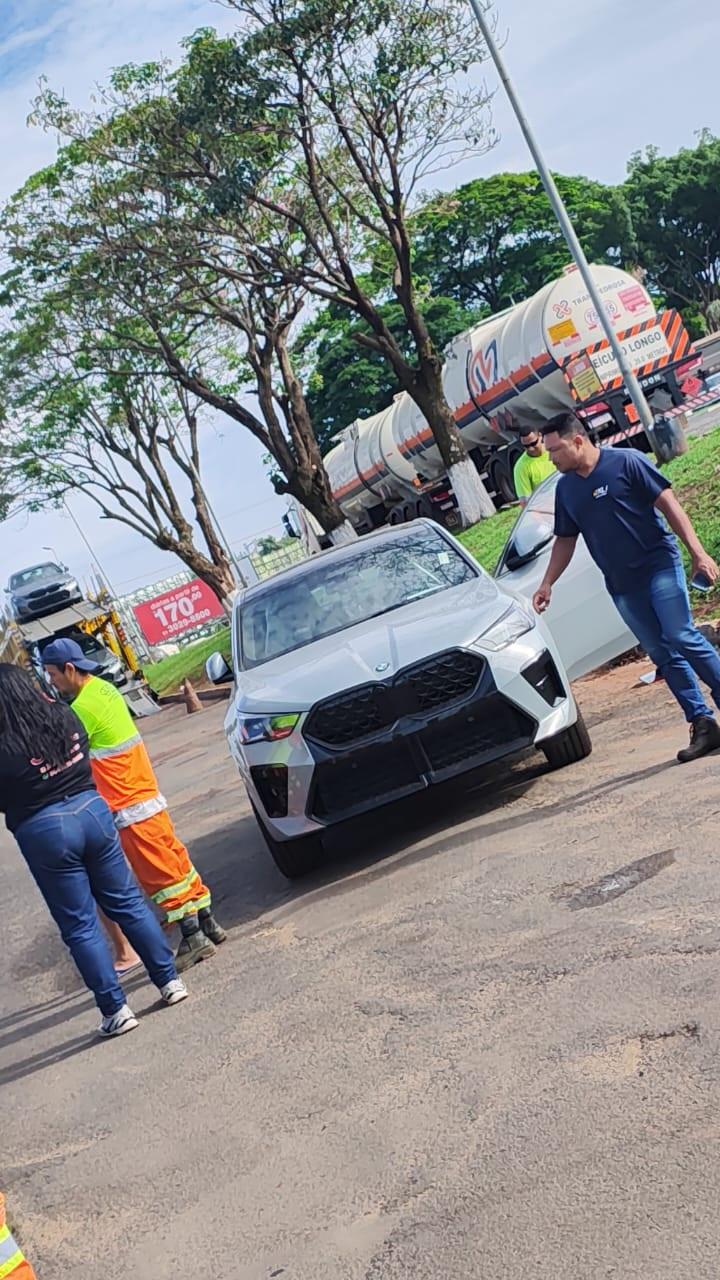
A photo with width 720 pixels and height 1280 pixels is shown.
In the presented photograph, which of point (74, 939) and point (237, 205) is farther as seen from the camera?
point (237, 205)

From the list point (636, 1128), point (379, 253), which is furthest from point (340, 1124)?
point (379, 253)

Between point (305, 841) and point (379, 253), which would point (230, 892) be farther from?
point (379, 253)

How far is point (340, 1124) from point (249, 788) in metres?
3.61

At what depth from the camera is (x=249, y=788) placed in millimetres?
7949

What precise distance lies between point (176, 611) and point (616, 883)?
50.8 m

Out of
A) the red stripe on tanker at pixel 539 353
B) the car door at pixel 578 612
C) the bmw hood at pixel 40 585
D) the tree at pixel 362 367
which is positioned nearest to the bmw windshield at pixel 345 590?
the car door at pixel 578 612

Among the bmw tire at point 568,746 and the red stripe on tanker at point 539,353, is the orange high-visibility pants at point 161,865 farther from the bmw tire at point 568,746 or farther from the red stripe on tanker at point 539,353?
the red stripe on tanker at point 539,353

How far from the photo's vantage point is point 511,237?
60.2 m

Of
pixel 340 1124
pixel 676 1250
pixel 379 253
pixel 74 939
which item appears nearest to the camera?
pixel 676 1250

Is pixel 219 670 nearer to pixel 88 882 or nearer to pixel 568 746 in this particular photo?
pixel 568 746

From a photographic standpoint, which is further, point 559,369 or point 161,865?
point 559,369

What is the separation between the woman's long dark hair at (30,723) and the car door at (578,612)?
3.50 meters

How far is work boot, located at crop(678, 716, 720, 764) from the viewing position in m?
7.04

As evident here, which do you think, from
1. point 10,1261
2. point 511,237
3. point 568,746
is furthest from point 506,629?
point 511,237
